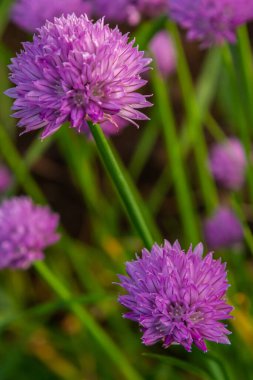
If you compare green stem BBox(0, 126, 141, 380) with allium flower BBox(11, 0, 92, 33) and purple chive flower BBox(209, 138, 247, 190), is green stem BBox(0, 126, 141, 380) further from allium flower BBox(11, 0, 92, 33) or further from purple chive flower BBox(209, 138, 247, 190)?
purple chive flower BBox(209, 138, 247, 190)

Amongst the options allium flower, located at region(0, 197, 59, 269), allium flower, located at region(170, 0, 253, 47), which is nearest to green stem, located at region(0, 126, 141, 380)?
allium flower, located at region(0, 197, 59, 269)

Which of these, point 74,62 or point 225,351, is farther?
point 225,351

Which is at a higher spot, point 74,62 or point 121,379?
point 74,62

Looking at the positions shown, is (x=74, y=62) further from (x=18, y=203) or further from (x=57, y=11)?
(x=57, y=11)

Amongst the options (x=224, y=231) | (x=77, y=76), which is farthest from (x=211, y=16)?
(x=224, y=231)

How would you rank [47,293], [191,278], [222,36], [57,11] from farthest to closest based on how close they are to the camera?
1. [47,293]
2. [57,11]
3. [222,36]
4. [191,278]

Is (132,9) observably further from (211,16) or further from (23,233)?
(23,233)

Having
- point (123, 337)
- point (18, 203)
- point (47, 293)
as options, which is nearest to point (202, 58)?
point (47, 293)

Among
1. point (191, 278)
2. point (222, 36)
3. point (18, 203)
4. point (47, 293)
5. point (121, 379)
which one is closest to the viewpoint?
point (191, 278)
